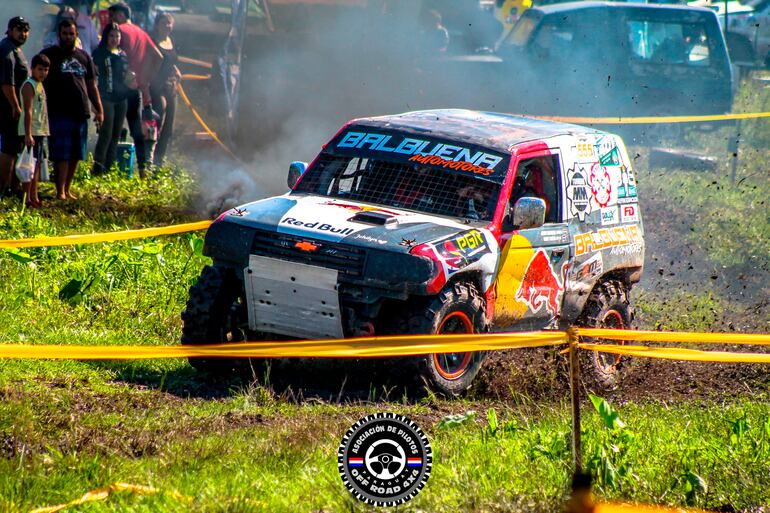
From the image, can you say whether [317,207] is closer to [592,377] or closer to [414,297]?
[414,297]

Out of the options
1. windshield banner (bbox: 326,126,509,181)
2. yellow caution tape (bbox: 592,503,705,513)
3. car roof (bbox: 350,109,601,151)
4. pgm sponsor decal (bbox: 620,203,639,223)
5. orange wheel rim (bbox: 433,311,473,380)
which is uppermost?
car roof (bbox: 350,109,601,151)

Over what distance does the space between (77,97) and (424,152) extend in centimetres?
527

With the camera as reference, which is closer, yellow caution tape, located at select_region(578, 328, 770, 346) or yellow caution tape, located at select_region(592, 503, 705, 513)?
yellow caution tape, located at select_region(592, 503, 705, 513)

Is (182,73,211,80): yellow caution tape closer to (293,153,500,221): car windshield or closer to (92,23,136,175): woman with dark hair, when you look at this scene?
(92,23,136,175): woman with dark hair

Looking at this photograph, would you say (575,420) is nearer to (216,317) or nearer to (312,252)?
(312,252)

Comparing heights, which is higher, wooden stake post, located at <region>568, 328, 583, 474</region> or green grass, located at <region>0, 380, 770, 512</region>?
wooden stake post, located at <region>568, 328, 583, 474</region>

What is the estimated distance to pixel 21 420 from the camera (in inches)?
244

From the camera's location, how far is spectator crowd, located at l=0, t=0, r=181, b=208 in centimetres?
1194

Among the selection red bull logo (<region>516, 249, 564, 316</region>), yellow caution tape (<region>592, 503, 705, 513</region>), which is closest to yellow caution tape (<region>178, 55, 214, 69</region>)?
red bull logo (<region>516, 249, 564, 316</region>)

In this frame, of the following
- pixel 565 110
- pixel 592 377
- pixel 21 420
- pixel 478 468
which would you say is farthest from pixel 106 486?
pixel 565 110

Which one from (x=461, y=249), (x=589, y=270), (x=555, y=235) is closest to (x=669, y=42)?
(x=589, y=270)

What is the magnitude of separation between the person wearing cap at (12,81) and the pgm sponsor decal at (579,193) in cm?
591

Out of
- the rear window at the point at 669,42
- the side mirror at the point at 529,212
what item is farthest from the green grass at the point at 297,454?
the rear window at the point at 669,42

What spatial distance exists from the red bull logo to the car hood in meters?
0.61
